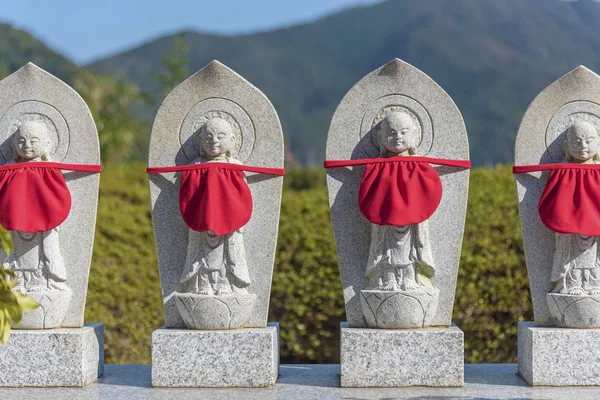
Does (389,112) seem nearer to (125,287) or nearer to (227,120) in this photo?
(227,120)

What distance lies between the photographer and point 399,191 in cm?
523

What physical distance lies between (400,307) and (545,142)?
4.73 feet

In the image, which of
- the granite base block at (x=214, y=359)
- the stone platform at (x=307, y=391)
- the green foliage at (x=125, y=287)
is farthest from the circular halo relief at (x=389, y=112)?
the green foliage at (x=125, y=287)

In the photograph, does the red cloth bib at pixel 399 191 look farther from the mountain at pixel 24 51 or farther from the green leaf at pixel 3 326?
the mountain at pixel 24 51

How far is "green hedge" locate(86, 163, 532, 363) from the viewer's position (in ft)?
22.4

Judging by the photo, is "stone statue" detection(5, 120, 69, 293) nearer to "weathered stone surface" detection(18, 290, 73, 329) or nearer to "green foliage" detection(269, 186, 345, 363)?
"weathered stone surface" detection(18, 290, 73, 329)

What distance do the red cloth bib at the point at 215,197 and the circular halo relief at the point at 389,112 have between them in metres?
0.77

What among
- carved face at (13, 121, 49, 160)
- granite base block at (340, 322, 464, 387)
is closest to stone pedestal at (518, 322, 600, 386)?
granite base block at (340, 322, 464, 387)

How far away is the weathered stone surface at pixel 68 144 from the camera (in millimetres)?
5426

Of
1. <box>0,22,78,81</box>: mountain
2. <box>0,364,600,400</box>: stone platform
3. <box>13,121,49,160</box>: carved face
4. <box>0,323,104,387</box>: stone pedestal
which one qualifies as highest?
<box>0,22,78,81</box>: mountain

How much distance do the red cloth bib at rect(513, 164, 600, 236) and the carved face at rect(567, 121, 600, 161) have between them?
7cm

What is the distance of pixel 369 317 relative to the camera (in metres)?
5.32

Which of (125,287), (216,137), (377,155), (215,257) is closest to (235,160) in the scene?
(216,137)

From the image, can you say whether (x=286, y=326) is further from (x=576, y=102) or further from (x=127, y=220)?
(x=576, y=102)
